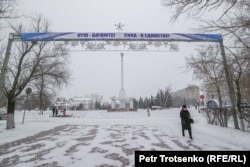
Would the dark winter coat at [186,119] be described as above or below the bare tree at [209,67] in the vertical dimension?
below

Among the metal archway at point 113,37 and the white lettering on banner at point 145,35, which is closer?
the metal archway at point 113,37

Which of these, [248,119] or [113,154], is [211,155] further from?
[248,119]

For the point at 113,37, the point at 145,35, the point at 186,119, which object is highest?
the point at 145,35

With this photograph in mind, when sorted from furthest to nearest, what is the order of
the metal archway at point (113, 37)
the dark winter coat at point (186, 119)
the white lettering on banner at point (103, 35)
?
1. the white lettering on banner at point (103, 35)
2. the metal archway at point (113, 37)
3. the dark winter coat at point (186, 119)

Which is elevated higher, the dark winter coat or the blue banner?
the blue banner

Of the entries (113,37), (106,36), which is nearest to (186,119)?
(113,37)

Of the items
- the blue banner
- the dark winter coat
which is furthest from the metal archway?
the dark winter coat

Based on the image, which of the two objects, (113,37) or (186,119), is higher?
(113,37)

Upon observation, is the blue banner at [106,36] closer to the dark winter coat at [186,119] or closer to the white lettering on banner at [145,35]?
the white lettering on banner at [145,35]

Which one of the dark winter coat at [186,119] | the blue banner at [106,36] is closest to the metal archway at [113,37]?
the blue banner at [106,36]

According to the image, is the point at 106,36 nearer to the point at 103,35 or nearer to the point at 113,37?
→ the point at 103,35

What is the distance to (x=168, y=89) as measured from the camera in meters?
82.7

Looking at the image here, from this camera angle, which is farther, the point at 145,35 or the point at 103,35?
the point at 145,35

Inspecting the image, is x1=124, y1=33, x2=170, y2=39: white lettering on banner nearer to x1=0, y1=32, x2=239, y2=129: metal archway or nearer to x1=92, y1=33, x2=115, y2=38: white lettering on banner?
x1=0, y1=32, x2=239, y2=129: metal archway
